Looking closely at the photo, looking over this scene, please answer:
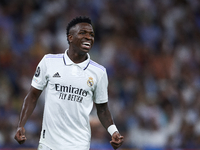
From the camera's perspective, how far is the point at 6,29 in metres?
10.3

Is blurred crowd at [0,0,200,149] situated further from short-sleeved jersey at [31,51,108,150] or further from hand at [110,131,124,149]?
hand at [110,131,124,149]

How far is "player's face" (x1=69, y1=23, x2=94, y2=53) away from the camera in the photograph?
4352 mm

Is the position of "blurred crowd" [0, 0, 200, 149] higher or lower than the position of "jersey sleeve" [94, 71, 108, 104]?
higher

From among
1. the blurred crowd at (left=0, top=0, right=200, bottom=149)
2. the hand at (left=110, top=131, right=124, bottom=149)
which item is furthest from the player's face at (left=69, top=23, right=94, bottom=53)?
the blurred crowd at (left=0, top=0, right=200, bottom=149)

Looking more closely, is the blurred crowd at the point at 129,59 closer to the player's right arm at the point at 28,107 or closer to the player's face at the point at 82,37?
the player's right arm at the point at 28,107

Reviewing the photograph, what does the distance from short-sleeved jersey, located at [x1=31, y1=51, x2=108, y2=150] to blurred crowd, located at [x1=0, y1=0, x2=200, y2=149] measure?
3075 mm

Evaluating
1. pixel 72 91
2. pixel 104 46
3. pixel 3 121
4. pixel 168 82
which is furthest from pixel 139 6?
pixel 72 91

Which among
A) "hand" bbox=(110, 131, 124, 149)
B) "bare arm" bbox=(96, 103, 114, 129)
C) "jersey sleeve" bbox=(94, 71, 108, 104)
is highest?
"jersey sleeve" bbox=(94, 71, 108, 104)

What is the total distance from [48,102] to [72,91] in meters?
0.32

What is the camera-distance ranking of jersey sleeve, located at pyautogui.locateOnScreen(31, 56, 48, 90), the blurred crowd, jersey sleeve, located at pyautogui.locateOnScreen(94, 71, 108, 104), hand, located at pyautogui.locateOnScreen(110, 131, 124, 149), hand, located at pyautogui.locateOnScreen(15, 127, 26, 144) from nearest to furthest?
1. hand, located at pyautogui.locateOnScreen(15, 127, 26, 144)
2. hand, located at pyautogui.locateOnScreen(110, 131, 124, 149)
3. jersey sleeve, located at pyautogui.locateOnScreen(31, 56, 48, 90)
4. jersey sleeve, located at pyautogui.locateOnScreen(94, 71, 108, 104)
5. the blurred crowd

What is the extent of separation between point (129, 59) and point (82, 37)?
250 inches

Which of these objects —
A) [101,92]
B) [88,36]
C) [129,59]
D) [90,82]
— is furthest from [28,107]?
[129,59]

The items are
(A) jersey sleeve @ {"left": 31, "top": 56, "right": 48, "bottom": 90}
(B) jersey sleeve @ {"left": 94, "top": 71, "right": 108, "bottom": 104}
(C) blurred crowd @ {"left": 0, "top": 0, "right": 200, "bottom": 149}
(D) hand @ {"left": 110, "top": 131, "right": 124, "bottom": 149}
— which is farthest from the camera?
(C) blurred crowd @ {"left": 0, "top": 0, "right": 200, "bottom": 149}

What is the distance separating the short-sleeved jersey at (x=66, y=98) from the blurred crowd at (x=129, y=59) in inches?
121
